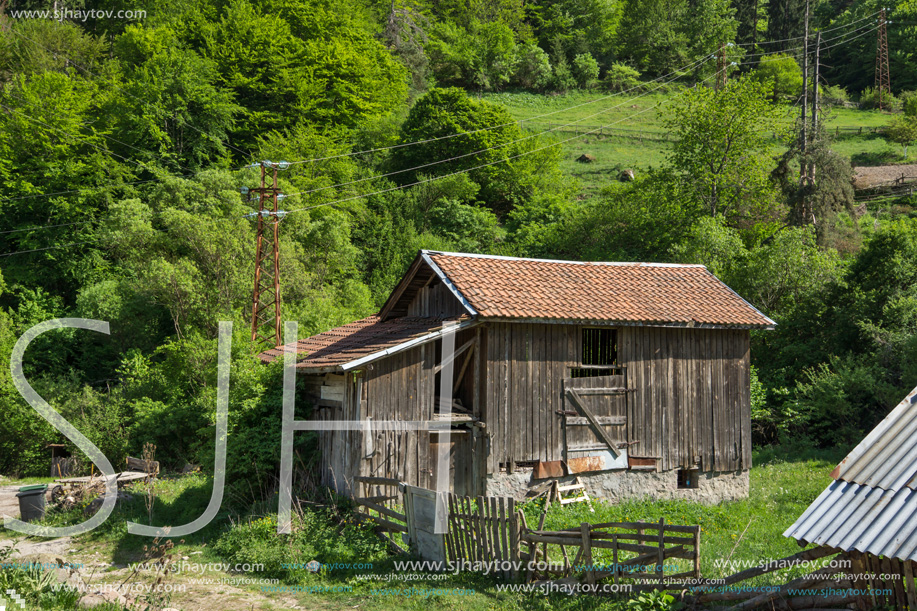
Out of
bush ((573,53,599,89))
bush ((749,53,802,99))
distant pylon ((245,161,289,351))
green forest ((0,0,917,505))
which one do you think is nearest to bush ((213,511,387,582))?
green forest ((0,0,917,505))

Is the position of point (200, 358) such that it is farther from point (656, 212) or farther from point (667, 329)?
point (656, 212)

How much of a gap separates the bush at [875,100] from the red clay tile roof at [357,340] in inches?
2661

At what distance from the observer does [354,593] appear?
1004 cm

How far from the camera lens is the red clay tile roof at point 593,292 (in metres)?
14.4

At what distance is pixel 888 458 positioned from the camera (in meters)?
6.59

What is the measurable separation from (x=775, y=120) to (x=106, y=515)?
3290cm

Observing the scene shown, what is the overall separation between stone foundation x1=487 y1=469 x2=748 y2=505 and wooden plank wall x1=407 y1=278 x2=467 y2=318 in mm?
3686

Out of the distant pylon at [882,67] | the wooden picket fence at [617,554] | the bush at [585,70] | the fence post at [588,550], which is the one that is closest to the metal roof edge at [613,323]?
the wooden picket fence at [617,554]

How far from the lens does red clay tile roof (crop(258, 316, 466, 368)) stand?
1338 cm

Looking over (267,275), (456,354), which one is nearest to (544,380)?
(456,354)

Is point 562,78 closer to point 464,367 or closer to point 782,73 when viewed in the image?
point 782,73

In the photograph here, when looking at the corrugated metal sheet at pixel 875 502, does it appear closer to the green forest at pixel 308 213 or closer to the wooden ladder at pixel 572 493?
the wooden ladder at pixel 572 493

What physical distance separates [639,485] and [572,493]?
188 cm

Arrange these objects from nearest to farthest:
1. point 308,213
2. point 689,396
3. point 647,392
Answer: point 647,392 < point 689,396 < point 308,213
